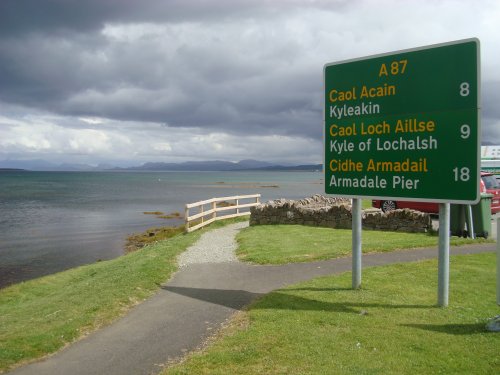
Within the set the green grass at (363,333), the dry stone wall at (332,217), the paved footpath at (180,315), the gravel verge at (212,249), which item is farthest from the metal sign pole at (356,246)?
the dry stone wall at (332,217)

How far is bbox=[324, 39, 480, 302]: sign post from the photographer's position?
6793 mm

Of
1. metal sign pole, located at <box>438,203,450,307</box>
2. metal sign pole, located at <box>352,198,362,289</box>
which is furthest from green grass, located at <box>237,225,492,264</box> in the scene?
metal sign pole, located at <box>438,203,450,307</box>

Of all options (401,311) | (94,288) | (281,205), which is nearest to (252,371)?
(401,311)

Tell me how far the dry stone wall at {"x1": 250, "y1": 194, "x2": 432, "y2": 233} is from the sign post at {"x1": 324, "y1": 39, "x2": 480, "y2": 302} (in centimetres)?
852

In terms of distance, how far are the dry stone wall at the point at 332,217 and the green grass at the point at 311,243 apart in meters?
0.57

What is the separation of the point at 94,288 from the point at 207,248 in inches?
182

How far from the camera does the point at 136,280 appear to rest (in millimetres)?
9641

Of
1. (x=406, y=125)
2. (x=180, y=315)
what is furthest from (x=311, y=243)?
(x=180, y=315)

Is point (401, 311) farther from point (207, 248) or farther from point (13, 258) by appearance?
point (13, 258)

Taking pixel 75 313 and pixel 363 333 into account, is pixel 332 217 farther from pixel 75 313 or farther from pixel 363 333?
pixel 363 333

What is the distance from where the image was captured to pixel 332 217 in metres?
17.9

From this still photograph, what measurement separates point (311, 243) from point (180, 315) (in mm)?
7235

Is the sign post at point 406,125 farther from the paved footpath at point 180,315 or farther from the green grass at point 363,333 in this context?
the paved footpath at point 180,315

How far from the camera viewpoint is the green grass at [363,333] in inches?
204
